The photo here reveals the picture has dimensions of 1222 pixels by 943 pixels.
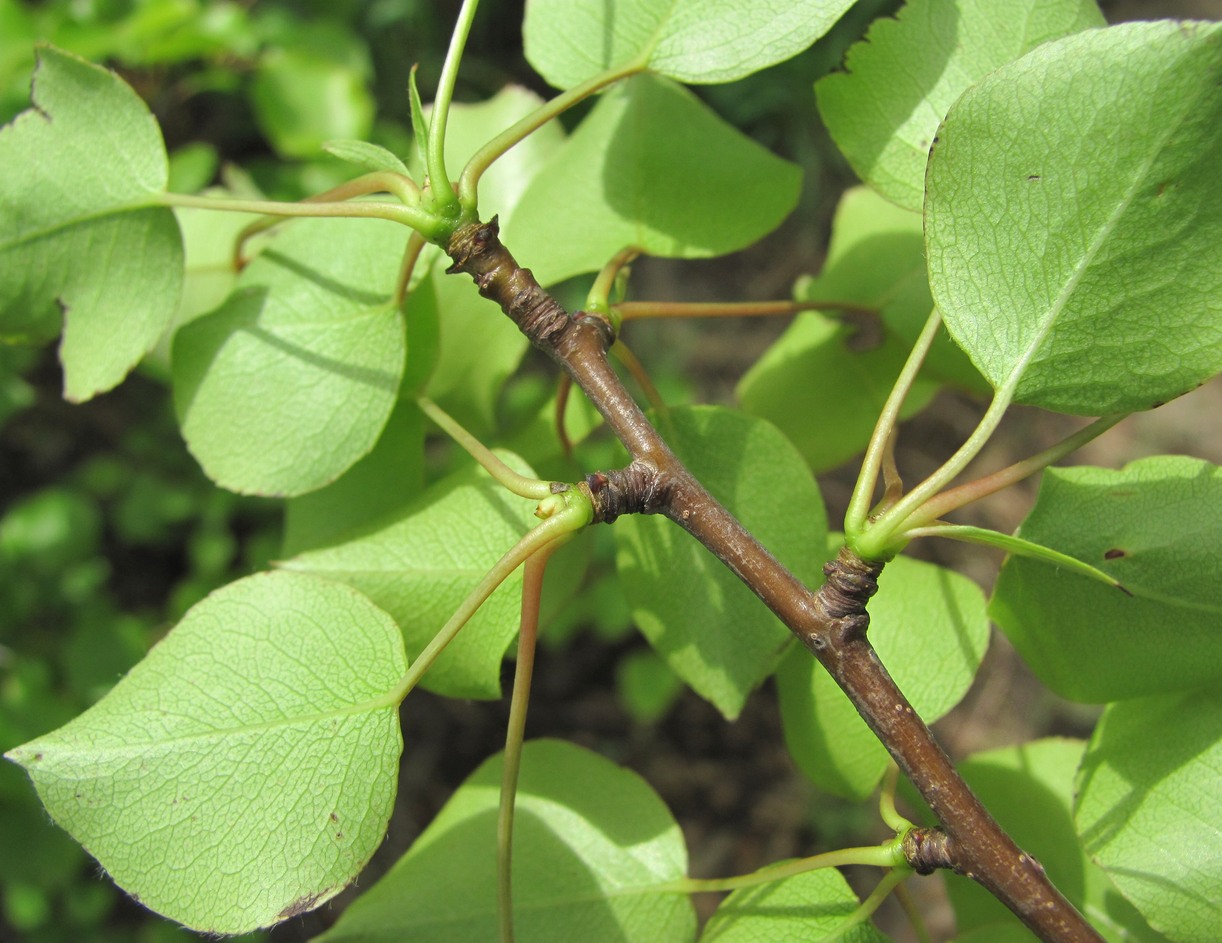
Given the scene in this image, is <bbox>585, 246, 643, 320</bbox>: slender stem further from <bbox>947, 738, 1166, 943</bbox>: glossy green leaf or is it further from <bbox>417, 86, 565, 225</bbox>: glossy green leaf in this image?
<bbox>947, 738, 1166, 943</bbox>: glossy green leaf

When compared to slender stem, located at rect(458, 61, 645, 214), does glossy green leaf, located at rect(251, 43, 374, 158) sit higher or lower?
higher

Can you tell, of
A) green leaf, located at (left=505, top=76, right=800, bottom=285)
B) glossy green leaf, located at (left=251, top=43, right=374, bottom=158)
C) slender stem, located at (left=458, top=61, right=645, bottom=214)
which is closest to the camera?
slender stem, located at (left=458, top=61, right=645, bottom=214)

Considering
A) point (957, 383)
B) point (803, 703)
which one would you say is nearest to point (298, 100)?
point (957, 383)

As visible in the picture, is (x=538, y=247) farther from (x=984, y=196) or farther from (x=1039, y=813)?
(x=1039, y=813)

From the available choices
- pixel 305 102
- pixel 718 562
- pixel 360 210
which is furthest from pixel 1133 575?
pixel 305 102

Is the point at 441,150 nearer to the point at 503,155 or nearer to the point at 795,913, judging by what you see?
the point at 503,155

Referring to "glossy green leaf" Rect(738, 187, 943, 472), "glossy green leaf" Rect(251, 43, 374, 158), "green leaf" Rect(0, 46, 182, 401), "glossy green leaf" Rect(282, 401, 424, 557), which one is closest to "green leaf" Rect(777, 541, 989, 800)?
"glossy green leaf" Rect(738, 187, 943, 472)
